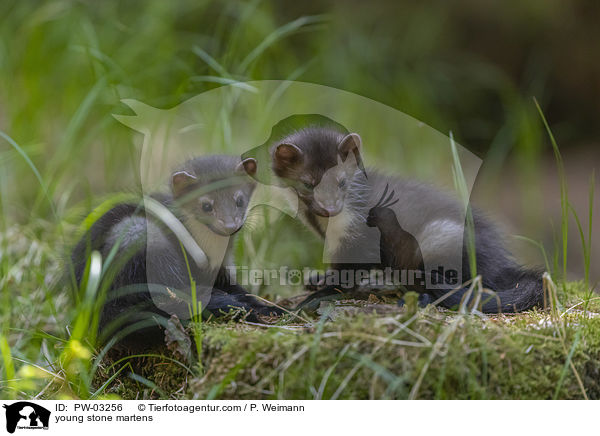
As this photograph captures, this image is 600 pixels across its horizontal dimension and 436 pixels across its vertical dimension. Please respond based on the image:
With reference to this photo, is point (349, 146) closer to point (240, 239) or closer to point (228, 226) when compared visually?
point (228, 226)

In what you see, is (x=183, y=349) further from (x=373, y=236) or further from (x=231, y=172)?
(x=373, y=236)

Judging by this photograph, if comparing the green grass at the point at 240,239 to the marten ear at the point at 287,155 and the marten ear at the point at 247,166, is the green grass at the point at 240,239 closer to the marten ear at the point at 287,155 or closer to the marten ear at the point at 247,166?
the marten ear at the point at 247,166

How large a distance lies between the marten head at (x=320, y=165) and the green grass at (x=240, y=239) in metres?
0.54

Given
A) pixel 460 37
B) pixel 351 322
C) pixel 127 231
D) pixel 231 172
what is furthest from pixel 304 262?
pixel 460 37

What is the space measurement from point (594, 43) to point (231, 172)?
6.82 meters

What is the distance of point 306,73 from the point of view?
5445 mm

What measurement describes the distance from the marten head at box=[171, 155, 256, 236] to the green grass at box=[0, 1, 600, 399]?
0.32 m

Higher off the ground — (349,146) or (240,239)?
(349,146)

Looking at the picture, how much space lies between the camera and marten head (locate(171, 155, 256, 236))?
2.89m

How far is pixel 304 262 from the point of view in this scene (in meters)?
4.14

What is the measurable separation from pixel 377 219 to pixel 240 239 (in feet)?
2.77
